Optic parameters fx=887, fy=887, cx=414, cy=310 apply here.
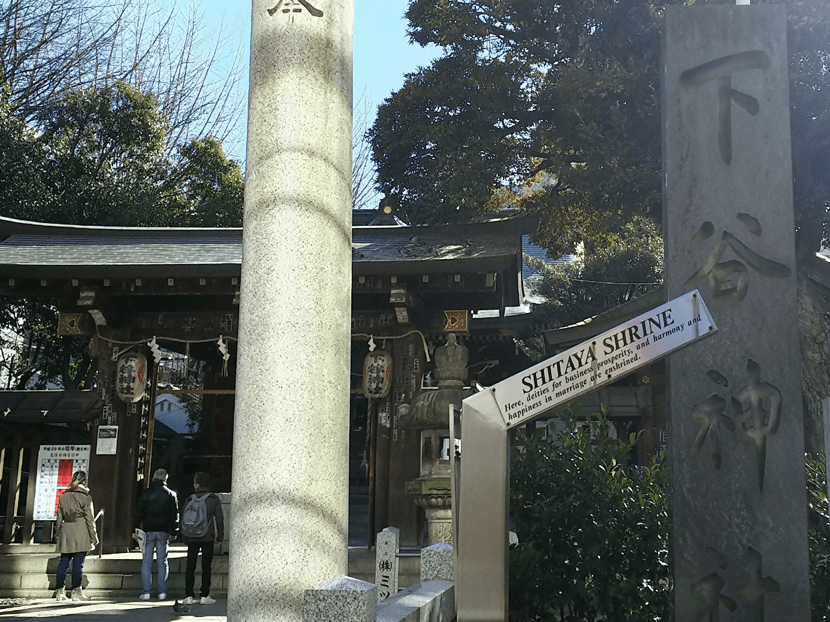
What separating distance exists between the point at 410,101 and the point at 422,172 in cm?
136

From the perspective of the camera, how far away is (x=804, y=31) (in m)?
12.2

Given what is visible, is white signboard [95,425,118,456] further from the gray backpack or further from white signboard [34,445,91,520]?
the gray backpack

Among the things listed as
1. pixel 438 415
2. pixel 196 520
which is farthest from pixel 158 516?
pixel 438 415

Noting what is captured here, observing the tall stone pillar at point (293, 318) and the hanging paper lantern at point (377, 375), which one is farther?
the hanging paper lantern at point (377, 375)

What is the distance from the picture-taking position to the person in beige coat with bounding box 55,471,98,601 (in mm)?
10797

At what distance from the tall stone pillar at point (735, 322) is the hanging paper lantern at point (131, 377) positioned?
9.84 metres

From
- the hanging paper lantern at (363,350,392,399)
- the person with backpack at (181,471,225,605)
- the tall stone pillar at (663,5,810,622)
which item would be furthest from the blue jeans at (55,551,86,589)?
the tall stone pillar at (663,5,810,622)

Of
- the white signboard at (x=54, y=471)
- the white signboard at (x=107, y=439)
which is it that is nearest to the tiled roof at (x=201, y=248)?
the white signboard at (x=107, y=439)

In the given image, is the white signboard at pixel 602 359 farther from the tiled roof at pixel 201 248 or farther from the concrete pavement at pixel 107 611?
the tiled roof at pixel 201 248

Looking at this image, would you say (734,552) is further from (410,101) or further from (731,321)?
(410,101)

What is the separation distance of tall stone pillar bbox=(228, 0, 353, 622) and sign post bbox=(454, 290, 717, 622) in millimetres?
620

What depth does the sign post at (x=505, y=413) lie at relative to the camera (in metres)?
4.16

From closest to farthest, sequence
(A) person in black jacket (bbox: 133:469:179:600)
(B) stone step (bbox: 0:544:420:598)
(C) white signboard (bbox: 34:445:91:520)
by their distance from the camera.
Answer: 1. (A) person in black jacket (bbox: 133:469:179:600)
2. (B) stone step (bbox: 0:544:420:598)
3. (C) white signboard (bbox: 34:445:91:520)

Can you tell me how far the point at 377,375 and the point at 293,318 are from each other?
9.11 m
